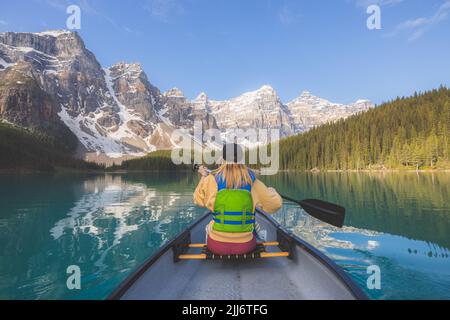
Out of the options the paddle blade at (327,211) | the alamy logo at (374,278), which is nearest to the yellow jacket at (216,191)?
the paddle blade at (327,211)

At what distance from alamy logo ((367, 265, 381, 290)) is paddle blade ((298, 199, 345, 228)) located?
2431 millimetres

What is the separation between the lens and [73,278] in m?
8.95

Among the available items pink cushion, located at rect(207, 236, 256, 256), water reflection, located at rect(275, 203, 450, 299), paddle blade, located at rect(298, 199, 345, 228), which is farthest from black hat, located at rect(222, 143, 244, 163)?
water reflection, located at rect(275, 203, 450, 299)

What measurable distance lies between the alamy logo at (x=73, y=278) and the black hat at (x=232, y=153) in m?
6.60

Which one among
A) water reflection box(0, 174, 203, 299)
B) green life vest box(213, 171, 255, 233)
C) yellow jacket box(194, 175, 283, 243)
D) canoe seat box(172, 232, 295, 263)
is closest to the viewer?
green life vest box(213, 171, 255, 233)

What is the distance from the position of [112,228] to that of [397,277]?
1472 cm

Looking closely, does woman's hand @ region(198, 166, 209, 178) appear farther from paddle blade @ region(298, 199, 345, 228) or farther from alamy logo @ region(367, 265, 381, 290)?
alamy logo @ region(367, 265, 381, 290)

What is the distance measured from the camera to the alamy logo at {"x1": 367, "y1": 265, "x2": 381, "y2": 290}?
7.82 meters

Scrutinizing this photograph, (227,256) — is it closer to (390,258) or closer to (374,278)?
(374,278)

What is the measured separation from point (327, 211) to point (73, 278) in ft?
27.6

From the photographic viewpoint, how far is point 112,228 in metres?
16.4

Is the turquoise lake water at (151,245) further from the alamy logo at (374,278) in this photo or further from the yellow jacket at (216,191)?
the yellow jacket at (216,191)
